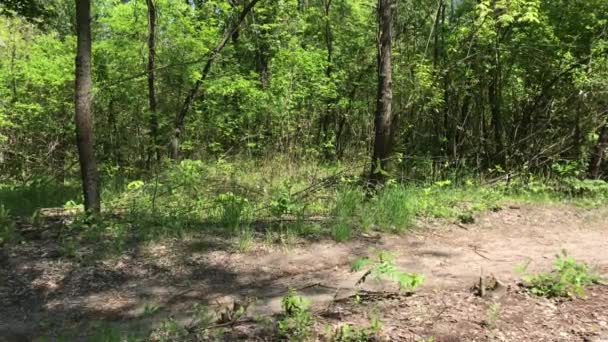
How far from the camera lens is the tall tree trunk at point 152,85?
399 inches

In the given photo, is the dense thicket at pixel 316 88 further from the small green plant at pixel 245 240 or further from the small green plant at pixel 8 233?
the small green plant at pixel 8 233

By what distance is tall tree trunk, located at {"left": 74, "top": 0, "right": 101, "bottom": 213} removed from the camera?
546 centimetres

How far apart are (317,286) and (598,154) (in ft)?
23.5

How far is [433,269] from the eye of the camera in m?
4.63

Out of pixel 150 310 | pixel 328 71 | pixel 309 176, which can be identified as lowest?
pixel 150 310

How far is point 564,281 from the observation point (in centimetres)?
378

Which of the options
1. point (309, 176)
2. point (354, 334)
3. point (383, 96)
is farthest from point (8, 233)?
point (383, 96)

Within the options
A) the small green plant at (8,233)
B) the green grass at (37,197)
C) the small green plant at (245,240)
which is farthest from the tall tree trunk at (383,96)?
the green grass at (37,197)

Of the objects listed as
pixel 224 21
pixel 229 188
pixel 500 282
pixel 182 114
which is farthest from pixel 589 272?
pixel 224 21

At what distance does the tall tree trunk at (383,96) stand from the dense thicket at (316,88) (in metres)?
0.13

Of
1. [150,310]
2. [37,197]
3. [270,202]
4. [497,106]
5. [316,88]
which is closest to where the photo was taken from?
[150,310]

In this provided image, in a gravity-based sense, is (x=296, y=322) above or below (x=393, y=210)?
below

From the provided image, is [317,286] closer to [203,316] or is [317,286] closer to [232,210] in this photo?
[203,316]

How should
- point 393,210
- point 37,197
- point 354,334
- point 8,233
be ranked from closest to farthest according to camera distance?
point 354,334 → point 8,233 → point 393,210 → point 37,197
